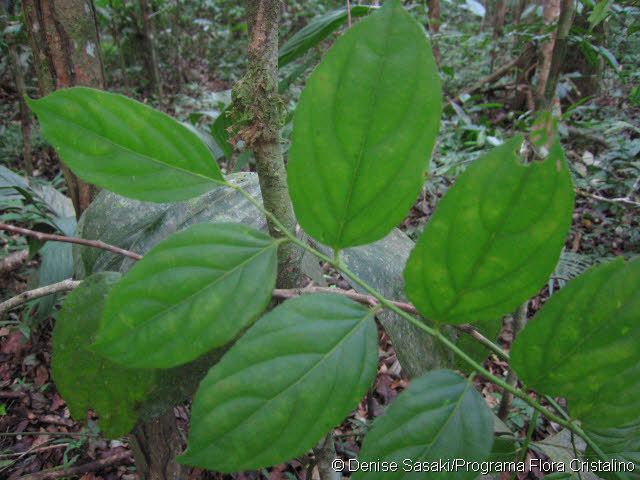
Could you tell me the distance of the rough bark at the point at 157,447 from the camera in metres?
0.74

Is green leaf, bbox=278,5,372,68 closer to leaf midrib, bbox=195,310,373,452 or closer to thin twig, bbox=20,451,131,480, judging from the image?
leaf midrib, bbox=195,310,373,452

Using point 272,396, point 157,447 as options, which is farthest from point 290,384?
point 157,447

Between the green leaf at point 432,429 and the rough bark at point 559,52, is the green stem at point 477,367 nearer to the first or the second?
the green leaf at point 432,429

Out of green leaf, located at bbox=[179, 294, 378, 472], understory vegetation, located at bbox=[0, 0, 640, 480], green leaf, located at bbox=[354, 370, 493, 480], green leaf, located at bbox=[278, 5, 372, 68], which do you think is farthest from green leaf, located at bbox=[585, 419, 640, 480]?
green leaf, located at bbox=[278, 5, 372, 68]

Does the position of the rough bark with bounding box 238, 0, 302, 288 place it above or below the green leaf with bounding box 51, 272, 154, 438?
above

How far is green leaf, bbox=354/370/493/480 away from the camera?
1.05ft

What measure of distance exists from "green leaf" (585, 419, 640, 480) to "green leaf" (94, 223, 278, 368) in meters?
0.35

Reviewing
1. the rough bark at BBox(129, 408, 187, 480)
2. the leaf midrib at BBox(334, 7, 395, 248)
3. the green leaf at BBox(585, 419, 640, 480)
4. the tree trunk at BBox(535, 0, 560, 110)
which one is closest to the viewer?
the leaf midrib at BBox(334, 7, 395, 248)

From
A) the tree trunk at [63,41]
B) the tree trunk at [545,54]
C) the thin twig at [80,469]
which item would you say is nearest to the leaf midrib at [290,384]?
the thin twig at [80,469]

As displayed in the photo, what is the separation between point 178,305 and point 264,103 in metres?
0.26

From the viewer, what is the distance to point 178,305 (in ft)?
1.09

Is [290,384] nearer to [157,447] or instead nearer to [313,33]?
[157,447]

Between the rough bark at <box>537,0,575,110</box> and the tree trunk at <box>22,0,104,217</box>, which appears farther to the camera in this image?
the tree trunk at <box>22,0,104,217</box>

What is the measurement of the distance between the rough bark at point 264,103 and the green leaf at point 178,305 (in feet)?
0.38
